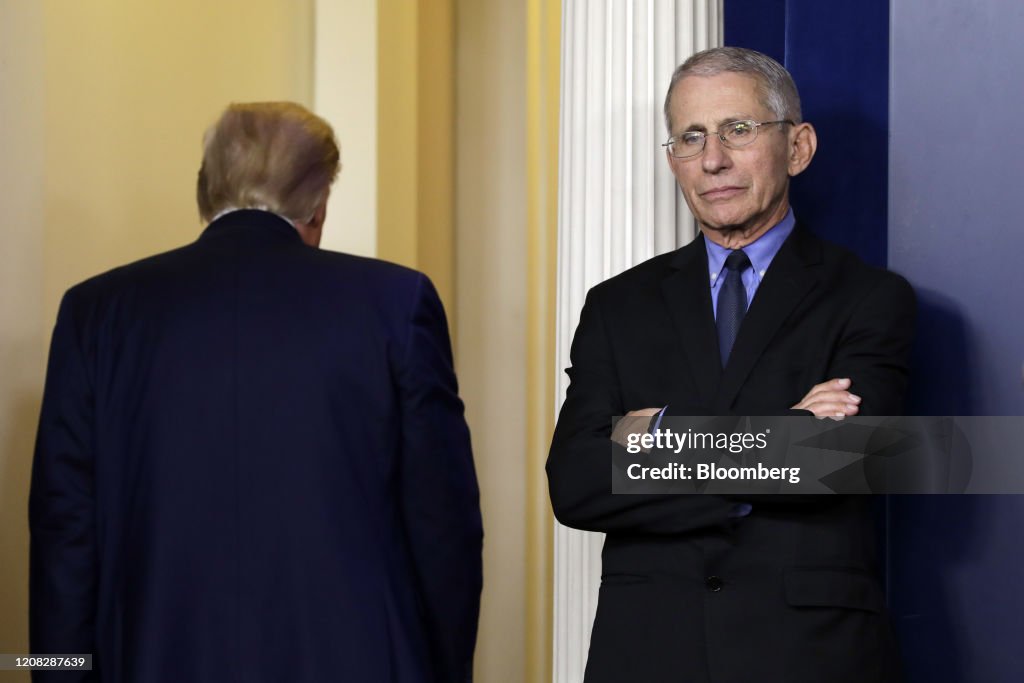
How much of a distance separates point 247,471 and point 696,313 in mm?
901

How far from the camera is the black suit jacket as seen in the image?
84.5 inches

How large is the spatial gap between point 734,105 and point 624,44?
0.60 metres

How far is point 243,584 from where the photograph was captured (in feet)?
6.86

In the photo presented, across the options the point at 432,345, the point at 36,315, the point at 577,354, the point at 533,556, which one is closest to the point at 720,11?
the point at 577,354

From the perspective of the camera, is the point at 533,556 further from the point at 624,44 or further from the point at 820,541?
the point at 820,541

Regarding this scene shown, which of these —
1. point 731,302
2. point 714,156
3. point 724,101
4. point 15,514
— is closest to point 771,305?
point 731,302

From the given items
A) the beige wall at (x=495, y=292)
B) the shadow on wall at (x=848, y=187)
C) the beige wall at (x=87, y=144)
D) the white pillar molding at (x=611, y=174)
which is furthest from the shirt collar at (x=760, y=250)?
the beige wall at (x=495, y=292)

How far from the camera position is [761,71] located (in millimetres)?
2508

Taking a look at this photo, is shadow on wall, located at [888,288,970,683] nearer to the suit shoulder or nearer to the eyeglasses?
the eyeglasses

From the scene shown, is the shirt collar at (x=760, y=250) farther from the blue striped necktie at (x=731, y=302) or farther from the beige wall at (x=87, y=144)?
the beige wall at (x=87, y=144)

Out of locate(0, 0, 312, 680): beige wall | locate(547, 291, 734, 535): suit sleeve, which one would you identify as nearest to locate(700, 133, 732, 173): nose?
locate(547, 291, 734, 535): suit sleeve

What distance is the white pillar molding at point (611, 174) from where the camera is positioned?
2.96 metres

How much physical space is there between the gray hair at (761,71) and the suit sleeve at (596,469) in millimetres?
514

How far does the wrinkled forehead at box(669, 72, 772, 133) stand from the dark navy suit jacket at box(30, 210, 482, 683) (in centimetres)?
70
